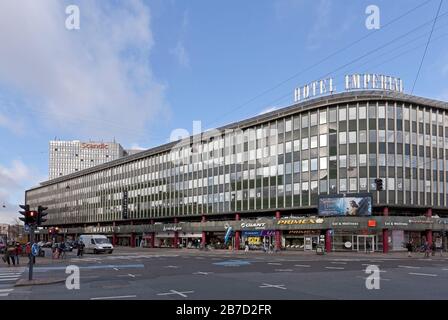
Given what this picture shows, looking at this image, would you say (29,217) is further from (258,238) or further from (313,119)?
Answer: (258,238)

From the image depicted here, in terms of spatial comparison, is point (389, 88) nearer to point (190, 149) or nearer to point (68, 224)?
point (190, 149)

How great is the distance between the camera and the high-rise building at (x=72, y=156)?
534 feet

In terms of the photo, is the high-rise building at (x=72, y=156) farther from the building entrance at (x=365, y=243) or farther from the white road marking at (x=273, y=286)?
the white road marking at (x=273, y=286)

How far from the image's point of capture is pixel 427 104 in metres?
62.3

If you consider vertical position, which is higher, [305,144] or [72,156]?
[72,156]

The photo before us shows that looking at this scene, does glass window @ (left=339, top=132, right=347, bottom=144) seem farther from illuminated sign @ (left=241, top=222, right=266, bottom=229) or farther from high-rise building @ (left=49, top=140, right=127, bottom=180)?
high-rise building @ (left=49, top=140, right=127, bottom=180)

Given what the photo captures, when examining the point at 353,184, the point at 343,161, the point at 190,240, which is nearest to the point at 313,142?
the point at 343,161

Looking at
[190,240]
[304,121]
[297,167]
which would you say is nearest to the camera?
[297,167]

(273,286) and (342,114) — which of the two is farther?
(342,114)

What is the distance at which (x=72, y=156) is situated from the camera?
166750 mm

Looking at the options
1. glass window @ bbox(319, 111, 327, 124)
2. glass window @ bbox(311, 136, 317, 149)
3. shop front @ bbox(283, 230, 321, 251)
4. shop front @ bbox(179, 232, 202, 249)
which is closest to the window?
glass window @ bbox(311, 136, 317, 149)

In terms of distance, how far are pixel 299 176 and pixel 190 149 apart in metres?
25.5

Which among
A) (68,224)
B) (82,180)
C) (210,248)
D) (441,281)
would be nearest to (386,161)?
(210,248)
